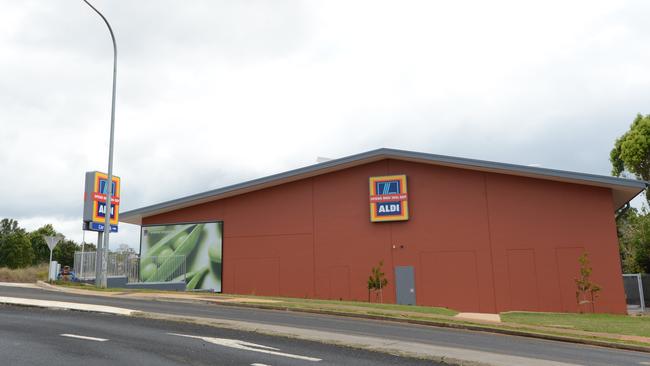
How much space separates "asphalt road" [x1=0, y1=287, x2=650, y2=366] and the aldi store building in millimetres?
11746

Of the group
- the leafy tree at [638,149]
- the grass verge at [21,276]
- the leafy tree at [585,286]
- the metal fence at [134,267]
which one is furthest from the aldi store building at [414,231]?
the leafy tree at [638,149]

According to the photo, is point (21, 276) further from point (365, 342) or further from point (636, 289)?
point (636, 289)

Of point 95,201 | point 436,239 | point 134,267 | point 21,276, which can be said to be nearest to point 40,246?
point 21,276

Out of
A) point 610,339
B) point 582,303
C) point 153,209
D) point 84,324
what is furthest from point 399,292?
point 84,324

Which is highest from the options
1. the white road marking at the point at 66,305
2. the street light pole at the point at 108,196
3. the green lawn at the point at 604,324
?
the street light pole at the point at 108,196

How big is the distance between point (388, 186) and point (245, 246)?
32.4ft

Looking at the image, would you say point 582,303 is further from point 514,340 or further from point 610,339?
point 514,340

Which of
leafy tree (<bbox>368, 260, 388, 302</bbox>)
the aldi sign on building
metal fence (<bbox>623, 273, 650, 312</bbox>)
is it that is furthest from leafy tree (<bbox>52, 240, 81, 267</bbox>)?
Result: metal fence (<bbox>623, 273, 650, 312</bbox>)

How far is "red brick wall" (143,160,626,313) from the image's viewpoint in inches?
1056

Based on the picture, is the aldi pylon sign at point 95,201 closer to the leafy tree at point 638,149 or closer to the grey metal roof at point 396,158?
the grey metal roof at point 396,158

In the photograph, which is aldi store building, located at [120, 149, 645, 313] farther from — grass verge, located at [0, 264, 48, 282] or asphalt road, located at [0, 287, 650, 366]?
asphalt road, located at [0, 287, 650, 366]

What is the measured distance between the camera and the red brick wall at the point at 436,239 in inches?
1056

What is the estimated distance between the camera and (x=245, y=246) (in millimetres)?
33094

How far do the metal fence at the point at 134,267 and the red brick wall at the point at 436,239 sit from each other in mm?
3267
